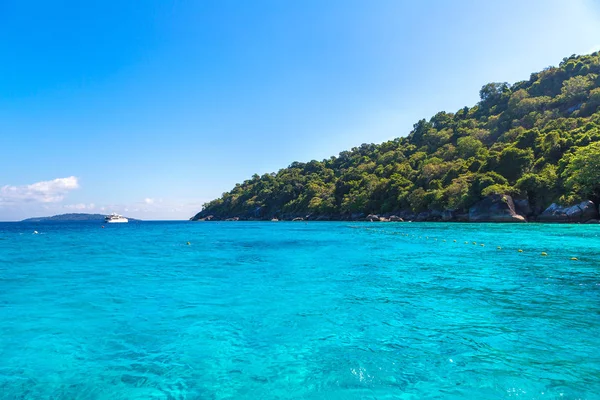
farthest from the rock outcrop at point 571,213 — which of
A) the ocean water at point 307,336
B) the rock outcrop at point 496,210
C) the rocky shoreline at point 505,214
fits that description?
the ocean water at point 307,336

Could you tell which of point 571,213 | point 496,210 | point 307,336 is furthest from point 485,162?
point 307,336

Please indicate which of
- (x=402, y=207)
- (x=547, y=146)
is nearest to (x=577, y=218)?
(x=547, y=146)

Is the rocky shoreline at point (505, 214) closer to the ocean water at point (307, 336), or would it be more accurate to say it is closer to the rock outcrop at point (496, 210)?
the rock outcrop at point (496, 210)

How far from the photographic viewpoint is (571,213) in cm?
5834

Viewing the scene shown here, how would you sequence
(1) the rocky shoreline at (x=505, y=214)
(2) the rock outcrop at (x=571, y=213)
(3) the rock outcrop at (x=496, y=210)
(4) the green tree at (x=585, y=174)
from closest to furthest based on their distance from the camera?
(4) the green tree at (x=585, y=174)
(2) the rock outcrop at (x=571, y=213)
(1) the rocky shoreline at (x=505, y=214)
(3) the rock outcrop at (x=496, y=210)

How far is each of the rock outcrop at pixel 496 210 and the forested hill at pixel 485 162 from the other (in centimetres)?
162

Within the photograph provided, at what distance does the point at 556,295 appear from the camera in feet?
39.6

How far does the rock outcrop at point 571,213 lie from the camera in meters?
56.0

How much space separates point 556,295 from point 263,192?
171 m

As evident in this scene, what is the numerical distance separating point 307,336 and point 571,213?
70.0m

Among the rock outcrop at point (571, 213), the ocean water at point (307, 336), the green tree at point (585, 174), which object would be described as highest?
the green tree at point (585, 174)

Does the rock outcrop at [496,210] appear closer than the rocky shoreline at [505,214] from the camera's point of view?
No

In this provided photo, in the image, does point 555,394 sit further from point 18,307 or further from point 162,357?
point 18,307

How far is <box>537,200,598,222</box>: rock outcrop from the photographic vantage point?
5600 cm
